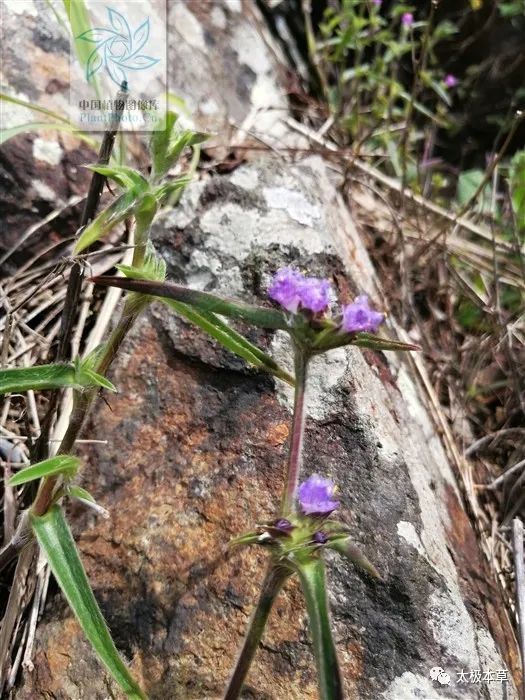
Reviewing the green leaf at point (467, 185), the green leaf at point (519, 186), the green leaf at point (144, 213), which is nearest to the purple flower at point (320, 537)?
the green leaf at point (144, 213)

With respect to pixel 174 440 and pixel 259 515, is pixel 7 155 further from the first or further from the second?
pixel 259 515

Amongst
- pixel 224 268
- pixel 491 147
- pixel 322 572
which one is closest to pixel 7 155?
pixel 224 268

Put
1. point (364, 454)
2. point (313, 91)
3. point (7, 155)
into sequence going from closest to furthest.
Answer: point (364, 454), point (7, 155), point (313, 91)

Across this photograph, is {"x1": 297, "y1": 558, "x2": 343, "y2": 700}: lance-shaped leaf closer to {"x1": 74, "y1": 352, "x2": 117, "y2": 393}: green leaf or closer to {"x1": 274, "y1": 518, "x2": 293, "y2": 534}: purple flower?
{"x1": 274, "y1": 518, "x2": 293, "y2": 534}: purple flower

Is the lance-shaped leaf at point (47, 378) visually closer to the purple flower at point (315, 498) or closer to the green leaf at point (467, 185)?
the purple flower at point (315, 498)

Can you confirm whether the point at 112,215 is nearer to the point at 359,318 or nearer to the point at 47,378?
the point at 47,378

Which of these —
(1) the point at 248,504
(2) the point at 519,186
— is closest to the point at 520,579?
(1) the point at 248,504

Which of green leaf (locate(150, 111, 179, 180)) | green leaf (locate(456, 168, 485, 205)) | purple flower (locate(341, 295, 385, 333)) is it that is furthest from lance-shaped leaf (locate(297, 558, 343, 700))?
green leaf (locate(456, 168, 485, 205))
